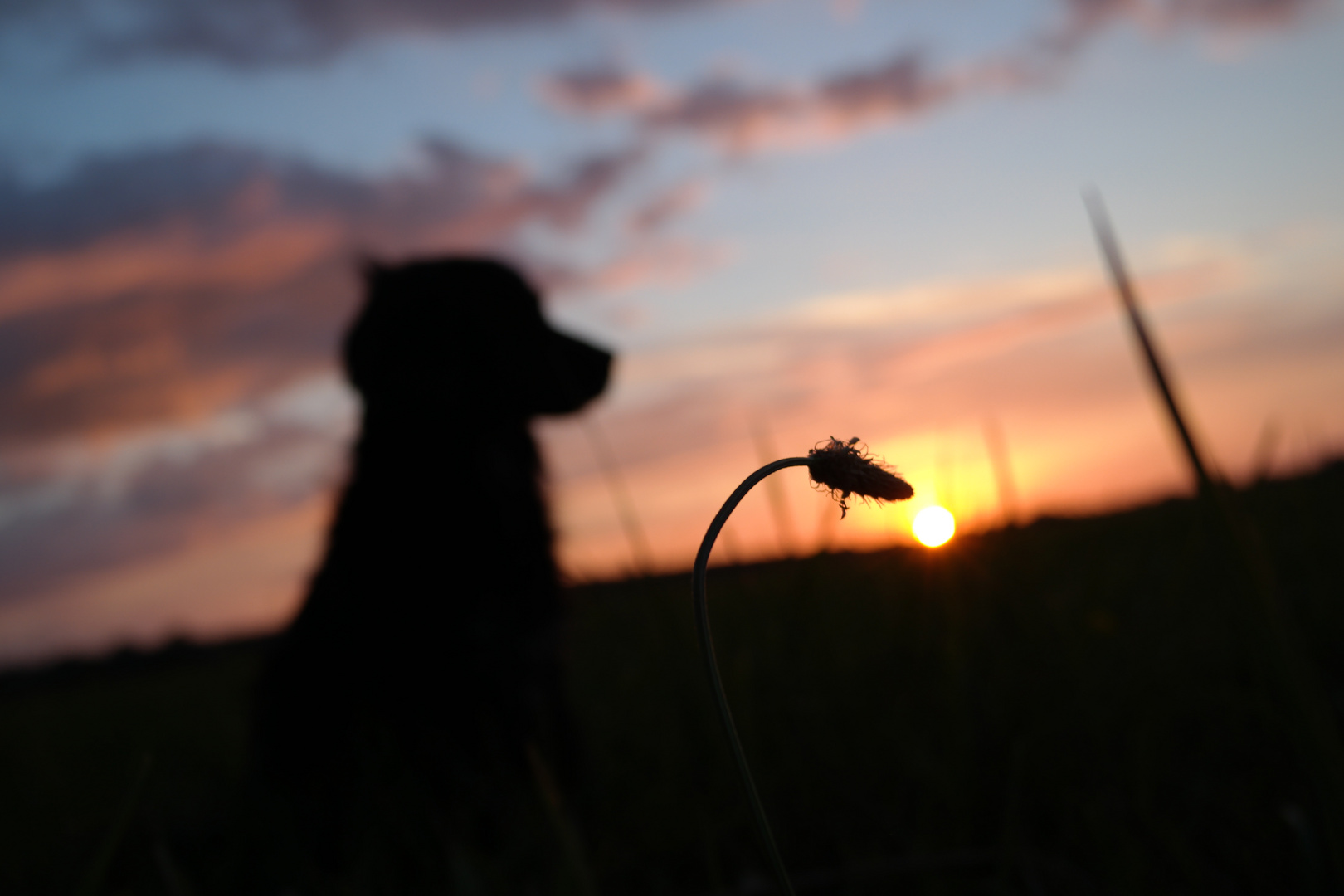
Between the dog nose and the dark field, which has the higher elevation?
the dog nose

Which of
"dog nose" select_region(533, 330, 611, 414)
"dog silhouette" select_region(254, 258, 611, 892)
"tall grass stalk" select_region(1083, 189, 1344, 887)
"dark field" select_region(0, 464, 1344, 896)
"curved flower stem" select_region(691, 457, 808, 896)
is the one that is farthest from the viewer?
"dog nose" select_region(533, 330, 611, 414)

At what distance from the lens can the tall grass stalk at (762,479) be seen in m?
0.47

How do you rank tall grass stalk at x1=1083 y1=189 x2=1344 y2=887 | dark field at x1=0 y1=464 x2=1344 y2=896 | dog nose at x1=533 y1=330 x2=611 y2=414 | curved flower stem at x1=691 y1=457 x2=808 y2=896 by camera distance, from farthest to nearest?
dog nose at x1=533 y1=330 x2=611 y2=414
dark field at x1=0 y1=464 x2=1344 y2=896
tall grass stalk at x1=1083 y1=189 x2=1344 y2=887
curved flower stem at x1=691 y1=457 x2=808 y2=896

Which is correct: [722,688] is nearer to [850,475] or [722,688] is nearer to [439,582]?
[850,475]

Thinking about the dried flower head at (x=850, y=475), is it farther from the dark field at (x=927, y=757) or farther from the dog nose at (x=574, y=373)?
the dog nose at (x=574, y=373)

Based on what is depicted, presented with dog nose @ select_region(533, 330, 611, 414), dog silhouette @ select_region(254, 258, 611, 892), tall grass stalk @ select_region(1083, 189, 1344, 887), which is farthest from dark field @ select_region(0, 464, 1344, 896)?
dog nose @ select_region(533, 330, 611, 414)

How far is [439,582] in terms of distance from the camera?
273 cm

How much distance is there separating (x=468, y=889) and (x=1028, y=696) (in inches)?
55.5

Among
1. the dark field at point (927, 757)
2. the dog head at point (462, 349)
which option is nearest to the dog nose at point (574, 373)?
the dog head at point (462, 349)

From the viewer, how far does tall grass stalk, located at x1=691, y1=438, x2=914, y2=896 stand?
471 mm

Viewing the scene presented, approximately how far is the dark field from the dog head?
2.80ft

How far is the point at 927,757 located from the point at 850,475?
1470 millimetres

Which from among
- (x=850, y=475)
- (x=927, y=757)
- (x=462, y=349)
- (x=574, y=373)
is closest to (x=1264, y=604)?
(x=850, y=475)

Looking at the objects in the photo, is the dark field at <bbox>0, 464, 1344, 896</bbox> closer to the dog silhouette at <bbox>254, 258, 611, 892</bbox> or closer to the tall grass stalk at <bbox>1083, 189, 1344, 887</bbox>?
the tall grass stalk at <bbox>1083, 189, 1344, 887</bbox>
